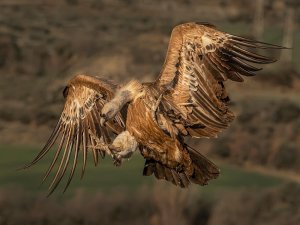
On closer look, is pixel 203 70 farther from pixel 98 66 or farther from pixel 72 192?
pixel 98 66

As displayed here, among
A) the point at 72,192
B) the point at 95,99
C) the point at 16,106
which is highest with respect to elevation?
the point at 95,99

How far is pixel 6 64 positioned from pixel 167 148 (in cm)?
3843

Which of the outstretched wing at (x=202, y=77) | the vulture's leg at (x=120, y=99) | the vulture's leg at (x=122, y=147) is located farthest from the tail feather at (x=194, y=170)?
the vulture's leg at (x=120, y=99)

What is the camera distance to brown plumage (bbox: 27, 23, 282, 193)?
46.5 feet

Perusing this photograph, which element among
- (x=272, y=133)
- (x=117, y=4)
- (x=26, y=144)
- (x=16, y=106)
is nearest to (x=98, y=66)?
(x=16, y=106)

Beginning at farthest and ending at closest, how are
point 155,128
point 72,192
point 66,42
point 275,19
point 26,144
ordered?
point 275,19, point 66,42, point 26,144, point 72,192, point 155,128

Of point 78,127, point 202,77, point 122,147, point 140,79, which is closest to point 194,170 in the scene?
point 122,147

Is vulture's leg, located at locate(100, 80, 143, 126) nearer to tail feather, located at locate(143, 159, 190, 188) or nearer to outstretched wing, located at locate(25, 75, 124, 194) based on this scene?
tail feather, located at locate(143, 159, 190, 188)

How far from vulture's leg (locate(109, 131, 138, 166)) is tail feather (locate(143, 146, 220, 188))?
1.38 ft

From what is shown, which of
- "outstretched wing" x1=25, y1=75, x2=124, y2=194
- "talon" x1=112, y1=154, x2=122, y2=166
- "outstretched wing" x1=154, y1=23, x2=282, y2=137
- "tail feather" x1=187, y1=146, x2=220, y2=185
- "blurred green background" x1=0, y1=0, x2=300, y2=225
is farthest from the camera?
"blurred green background" x1=0, y1=0, x2=300, y2=225

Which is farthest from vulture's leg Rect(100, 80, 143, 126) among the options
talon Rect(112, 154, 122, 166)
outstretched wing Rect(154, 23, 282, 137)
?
talon Rect(112, 154, 122, 166)

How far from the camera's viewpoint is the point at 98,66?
5034cm

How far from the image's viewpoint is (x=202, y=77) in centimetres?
1435

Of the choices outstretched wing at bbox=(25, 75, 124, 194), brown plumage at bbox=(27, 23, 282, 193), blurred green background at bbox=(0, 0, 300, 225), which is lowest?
blurred green background at bbox=(0, 0, 300, 225)
